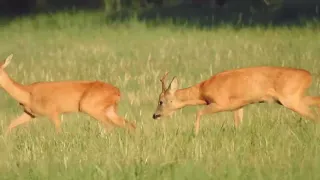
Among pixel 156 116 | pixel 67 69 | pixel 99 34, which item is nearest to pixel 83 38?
pixel 99 34

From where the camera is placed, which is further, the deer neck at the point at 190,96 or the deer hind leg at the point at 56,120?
the deer neck at the point at 190,96

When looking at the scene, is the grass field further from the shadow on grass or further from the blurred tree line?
the blurred tree line

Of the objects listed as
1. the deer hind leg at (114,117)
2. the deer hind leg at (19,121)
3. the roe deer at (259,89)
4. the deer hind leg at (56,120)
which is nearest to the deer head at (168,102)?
the roe deer at (259,89)

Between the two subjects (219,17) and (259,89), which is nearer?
(259,89)

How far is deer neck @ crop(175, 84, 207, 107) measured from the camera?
11.5m

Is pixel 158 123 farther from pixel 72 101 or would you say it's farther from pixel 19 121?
pixel 19 121

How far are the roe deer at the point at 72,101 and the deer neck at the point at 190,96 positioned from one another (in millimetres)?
1011

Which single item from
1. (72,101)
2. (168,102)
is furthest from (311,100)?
(72,101)

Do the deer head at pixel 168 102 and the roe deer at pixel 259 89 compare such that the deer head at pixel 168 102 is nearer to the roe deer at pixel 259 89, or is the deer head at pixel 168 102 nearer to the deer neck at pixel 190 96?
the deer neck at pixel 190 96

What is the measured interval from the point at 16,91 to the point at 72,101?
28.0 inches

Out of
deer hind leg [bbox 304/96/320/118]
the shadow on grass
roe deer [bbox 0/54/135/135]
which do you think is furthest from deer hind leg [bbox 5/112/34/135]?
the shadow on grass

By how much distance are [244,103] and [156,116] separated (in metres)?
1.16

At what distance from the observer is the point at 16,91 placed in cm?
1102

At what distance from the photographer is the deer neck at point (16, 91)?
36.0 feet
